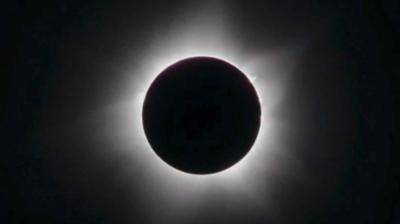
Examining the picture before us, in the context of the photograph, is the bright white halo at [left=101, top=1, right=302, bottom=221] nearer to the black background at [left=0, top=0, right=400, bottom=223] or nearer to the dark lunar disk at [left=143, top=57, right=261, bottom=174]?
the black background at [left=0, top=0, right=400, bottom=223]

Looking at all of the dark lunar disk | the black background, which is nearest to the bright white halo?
the black background

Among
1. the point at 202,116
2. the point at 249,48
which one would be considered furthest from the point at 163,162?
the point at 249,48

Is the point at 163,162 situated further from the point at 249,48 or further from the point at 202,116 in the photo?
the point at 249,48

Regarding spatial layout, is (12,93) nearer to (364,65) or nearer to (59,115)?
(59,115)

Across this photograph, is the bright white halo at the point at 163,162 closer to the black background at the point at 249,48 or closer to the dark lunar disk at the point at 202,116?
the black background at the point at 249,48

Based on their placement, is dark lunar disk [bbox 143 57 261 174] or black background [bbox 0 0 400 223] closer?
dark lunar disk [bbox 143 57 261 174]

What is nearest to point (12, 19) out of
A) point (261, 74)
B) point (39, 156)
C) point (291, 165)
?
point (39, 156)
